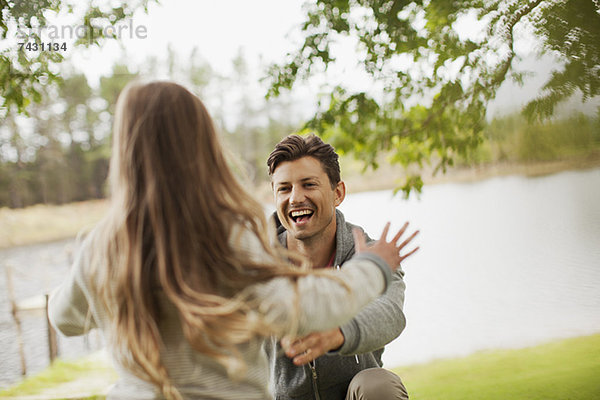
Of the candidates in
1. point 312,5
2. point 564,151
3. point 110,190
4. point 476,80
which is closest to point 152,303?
point 110,190

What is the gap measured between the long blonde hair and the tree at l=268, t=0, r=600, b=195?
1.83 m

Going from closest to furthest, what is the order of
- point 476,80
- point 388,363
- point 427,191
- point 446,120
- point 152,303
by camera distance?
point 152,303, point 476,80, point 446,120, point 388,363, point 427,191

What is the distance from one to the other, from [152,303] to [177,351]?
0.11m

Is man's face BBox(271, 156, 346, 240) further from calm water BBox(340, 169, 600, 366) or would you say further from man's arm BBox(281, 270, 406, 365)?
calm water BBox(340, 169, 600, 366)

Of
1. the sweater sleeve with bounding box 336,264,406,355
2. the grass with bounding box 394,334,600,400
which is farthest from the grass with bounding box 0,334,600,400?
the sweater sleeve with bounding box 336,264,406,355

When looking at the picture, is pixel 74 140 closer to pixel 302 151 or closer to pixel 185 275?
pixel 302 151

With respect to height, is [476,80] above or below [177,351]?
above

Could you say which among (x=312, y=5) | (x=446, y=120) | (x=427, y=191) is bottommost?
(x=427, y=191)

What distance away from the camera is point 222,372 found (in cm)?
96

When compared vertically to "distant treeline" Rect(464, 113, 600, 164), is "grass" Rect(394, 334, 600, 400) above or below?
below

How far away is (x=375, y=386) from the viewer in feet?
4.85

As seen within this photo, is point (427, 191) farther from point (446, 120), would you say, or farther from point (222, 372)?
point (222, 372)

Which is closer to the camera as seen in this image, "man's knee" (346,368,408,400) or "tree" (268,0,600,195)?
"man's knee" (346,368,408,400)

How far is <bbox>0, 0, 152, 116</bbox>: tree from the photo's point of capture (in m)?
2.35
